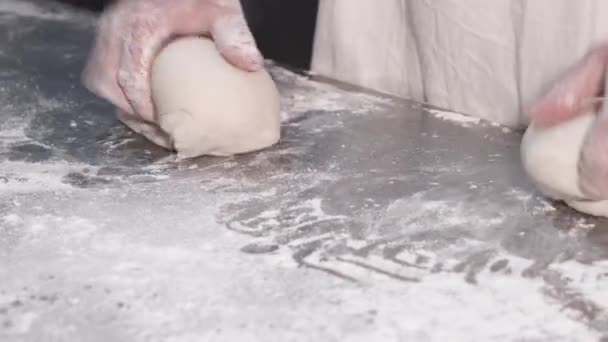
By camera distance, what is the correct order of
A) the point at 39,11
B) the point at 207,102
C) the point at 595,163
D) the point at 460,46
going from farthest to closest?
the point at 39,11 < the point at 460,46 < the point at 207,102 < the point at 595,163

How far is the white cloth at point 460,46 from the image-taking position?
1.13 metres

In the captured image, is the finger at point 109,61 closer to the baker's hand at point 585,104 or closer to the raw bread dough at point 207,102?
the raw bread dough at point 207,102

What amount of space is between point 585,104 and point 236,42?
428 millimetres

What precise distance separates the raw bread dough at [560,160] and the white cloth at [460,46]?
22 cm

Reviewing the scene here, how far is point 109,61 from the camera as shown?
117cm

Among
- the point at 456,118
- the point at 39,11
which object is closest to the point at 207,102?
the point at 456,118

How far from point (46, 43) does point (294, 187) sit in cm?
76

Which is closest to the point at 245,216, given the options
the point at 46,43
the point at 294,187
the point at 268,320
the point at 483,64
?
the point at 294,187

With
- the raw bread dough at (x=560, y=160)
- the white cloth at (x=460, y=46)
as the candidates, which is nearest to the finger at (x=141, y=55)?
the white cloth at (x=460, y=46)

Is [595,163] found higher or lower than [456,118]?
higher

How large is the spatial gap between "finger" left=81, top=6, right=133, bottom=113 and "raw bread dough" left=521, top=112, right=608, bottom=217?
52 cm

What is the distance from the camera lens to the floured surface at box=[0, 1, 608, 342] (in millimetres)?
772

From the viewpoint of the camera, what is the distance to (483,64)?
1240mm

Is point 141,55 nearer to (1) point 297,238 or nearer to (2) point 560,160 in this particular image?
(1) point 297,238
